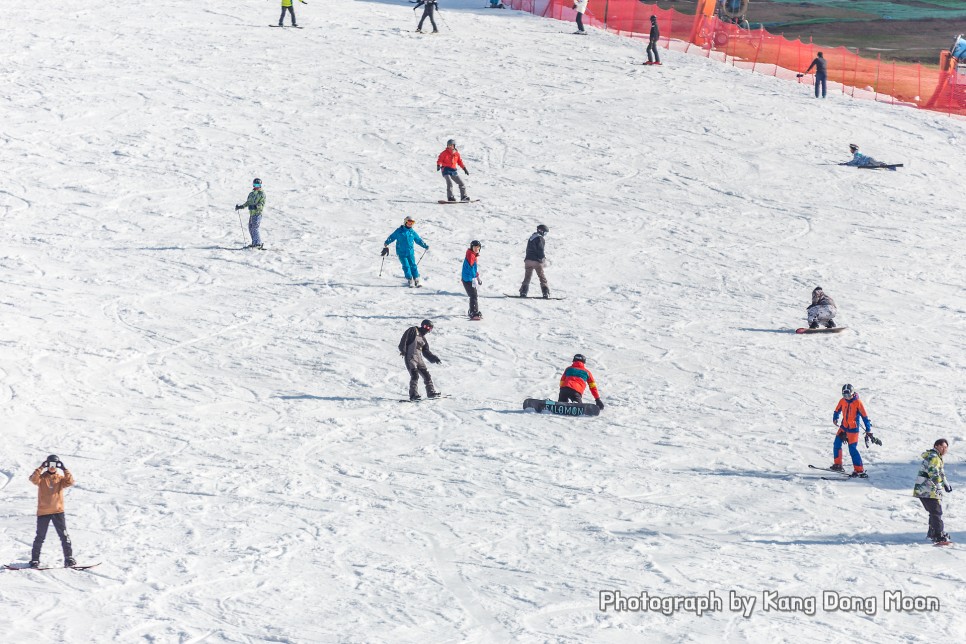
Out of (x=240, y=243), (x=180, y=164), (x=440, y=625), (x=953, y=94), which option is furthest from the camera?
(x=953, y=94)

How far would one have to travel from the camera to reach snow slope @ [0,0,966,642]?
1181 cm

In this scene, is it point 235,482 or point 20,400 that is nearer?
point 235,482

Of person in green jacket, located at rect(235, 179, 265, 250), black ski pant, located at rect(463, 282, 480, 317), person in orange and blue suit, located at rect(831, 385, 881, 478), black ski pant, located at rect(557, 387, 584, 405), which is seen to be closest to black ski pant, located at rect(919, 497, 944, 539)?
person in orange and blue suit, located at rect(831, 385, 881, 478)

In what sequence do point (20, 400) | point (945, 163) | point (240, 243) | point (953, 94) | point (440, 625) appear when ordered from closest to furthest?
point (440, 625)
point (20, 400)
point (240, 243)
point (945, 163)
point (953, 94)

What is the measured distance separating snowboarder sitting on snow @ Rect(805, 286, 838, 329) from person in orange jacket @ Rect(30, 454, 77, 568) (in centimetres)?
1267

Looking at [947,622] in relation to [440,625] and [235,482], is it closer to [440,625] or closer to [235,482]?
[440,625]

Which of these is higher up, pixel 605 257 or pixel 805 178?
pixel 805 178

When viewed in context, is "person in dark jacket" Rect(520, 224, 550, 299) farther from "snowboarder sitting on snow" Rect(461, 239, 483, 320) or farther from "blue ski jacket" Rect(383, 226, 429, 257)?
"blue ski jacket" Rect(383, 226, 429, 257)

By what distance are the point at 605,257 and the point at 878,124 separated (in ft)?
41.7

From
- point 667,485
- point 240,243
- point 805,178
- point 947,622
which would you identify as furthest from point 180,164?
point 947,622

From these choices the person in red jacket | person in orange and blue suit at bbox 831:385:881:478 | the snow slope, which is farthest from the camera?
the person in red jacket

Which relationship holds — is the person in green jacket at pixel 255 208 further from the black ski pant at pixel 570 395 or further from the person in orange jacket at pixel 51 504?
the person in orange jacket at pixel 51 504

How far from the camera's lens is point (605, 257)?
23.3 metres

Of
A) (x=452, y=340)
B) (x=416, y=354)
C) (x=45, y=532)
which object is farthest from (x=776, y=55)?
(x=45, y=532)
